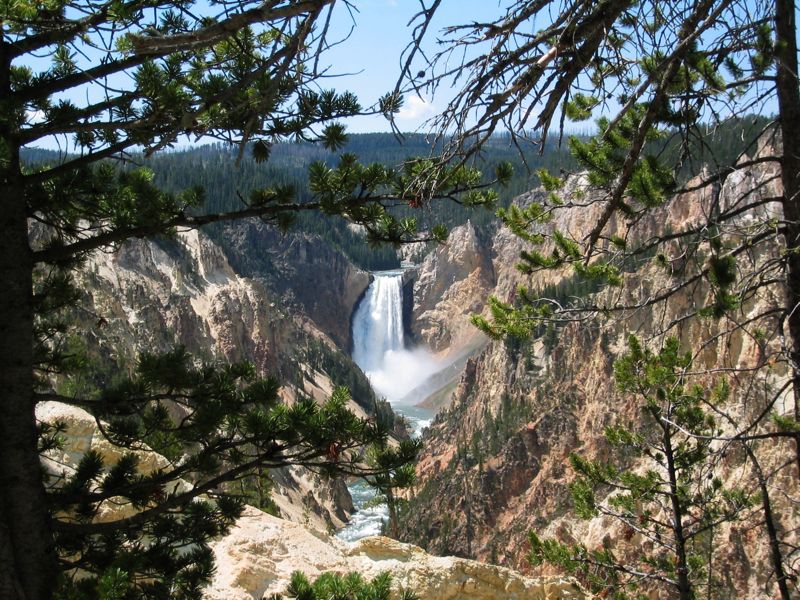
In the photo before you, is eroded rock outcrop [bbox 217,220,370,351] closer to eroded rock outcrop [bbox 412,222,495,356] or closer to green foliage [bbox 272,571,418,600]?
eroded rock outcrop [bbox 412,222,495,356]

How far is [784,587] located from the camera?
524 cm

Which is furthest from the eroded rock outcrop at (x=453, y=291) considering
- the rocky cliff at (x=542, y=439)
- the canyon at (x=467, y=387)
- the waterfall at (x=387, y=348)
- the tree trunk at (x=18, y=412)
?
the tree trunk at (x=18, y=412)

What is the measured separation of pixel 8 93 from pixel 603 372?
3845 centimetres

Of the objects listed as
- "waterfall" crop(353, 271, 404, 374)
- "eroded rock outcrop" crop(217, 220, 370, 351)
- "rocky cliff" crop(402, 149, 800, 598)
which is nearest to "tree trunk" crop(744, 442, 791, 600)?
"rocky cliff" crop(402, 149, 800, 598)

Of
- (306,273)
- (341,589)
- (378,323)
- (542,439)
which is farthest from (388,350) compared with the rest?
(341,589)

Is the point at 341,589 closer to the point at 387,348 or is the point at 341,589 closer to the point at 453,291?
the point at 387,348

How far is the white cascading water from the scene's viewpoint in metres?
91.7

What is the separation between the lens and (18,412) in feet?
11.8

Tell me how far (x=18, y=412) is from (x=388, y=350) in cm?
9275

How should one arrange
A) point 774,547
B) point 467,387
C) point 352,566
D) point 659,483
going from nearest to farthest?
point 774,547 < point 352,566 < point 659,483 < point 467,387

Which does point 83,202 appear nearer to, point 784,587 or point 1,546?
point 1,546

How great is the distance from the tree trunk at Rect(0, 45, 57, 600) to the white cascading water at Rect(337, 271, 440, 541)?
78.7 meters

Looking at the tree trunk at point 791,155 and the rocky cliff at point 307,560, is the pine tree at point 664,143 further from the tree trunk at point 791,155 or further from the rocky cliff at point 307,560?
the rocky cliff at point 307,560

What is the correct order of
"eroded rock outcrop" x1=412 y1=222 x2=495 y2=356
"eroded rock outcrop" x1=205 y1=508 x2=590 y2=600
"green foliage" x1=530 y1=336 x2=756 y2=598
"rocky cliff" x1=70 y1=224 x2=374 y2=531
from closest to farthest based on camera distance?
"eroded rock outcrop" x1=205 y1=508 x2=590 y2=600, "green foliage" x1=530 y1=336 x2=756 y2=598, "rocky cliff" x1=70 y1=224 x2=374 y2=531, "eroded rock outcrop" x1=412 y1=222 x2=495 y2=356
